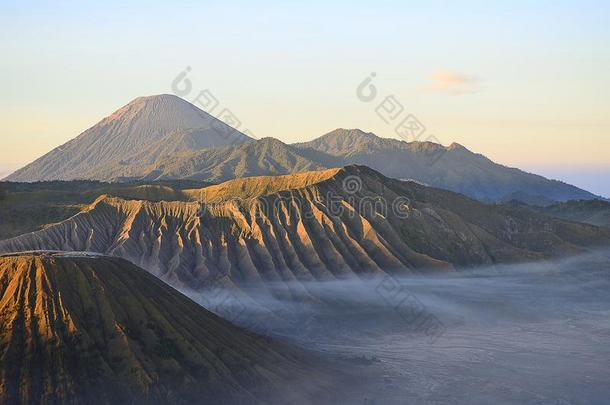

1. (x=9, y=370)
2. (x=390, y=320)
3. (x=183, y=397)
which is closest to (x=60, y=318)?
(x=9, y=370)

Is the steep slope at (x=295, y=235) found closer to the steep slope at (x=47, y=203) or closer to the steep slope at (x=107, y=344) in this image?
the steep slope at (x=47, y=203)

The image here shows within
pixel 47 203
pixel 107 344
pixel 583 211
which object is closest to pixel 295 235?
pixel 47 203

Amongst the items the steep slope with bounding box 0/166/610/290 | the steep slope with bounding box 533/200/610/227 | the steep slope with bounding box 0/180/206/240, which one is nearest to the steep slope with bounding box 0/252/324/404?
the steep slope with bounding box 0/166/610/290

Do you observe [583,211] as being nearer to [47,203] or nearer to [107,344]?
[47,203]

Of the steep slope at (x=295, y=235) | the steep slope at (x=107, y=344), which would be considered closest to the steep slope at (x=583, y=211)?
the steep slope at (x=295, y=235)

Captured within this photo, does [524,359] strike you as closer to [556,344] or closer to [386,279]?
[556,344]
